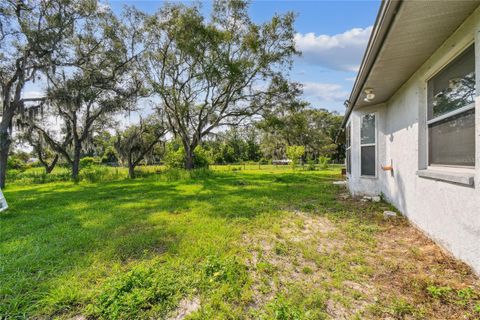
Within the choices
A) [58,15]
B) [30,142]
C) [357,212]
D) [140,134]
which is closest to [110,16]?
[58,15]

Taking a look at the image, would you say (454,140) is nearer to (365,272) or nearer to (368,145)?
(365,272)

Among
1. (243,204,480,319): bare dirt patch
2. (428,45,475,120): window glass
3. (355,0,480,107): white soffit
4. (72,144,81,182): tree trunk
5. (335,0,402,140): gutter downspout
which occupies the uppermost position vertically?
(335,0,402,140): gutter downspout

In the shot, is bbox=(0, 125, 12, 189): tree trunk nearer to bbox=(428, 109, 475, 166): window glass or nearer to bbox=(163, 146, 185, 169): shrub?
bbox=(163, 146, 185, 169): shrub

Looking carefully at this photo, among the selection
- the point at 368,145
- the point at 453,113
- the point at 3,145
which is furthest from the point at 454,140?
the point at 3,145

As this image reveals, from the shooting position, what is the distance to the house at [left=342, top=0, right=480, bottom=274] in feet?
7.02

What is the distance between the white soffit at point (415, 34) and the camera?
205 centimetres

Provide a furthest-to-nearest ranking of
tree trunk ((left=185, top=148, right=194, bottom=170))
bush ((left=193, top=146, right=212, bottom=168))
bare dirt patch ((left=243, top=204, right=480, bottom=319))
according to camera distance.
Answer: bush ((left=193, top=146, right=212, bottom=168)), tree trunk ((left=185, top=148, right=194, bottom=170)), bare dirt patch ((left=243, top=204, right=480, bottom=319))

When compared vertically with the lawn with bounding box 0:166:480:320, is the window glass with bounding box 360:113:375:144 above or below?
above

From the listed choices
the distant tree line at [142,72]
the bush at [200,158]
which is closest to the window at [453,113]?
the distant tree line at [142,72]

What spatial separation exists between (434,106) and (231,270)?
3397 millimetres

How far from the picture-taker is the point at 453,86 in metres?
2.64

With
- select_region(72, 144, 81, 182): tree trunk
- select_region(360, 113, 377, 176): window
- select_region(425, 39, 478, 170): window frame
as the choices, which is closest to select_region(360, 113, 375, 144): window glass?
select_region(360, 113, 377, 176): window

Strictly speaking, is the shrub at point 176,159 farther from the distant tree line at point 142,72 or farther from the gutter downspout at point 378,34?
the gutter downspout at point 378,34

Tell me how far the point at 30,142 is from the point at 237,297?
65.2ft
